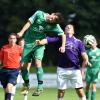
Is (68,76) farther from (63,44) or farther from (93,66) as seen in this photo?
(93,66)

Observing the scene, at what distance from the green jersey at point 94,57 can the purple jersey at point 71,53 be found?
254 centimetres

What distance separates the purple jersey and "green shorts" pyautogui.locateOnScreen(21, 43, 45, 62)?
24.9 inches

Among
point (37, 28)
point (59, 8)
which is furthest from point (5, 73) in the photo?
point (59, 8)

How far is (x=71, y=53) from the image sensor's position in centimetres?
1397

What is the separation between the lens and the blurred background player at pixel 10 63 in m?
14.5

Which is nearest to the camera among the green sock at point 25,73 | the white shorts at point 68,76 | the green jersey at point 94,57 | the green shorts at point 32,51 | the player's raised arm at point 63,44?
the player's raised arm at point 63,44

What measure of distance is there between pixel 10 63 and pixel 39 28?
1098 mm

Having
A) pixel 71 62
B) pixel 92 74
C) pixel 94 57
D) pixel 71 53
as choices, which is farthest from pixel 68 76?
pixel 92 74

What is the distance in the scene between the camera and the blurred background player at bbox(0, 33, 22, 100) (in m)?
14.5

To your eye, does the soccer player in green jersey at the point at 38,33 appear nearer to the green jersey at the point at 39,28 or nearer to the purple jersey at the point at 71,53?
the green jersey at the point at 39,28

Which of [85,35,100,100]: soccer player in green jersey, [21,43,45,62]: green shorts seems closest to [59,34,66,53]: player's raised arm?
[21,43,45,62]: green shorts

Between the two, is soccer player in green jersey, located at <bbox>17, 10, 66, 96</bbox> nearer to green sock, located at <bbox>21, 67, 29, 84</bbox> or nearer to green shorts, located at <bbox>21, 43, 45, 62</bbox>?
green shorts, located at <bbox>21, 43, 45, 62</bbox>

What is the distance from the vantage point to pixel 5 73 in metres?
14.6

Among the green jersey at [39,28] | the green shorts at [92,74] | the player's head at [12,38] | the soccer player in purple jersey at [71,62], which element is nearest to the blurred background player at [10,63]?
the player's head at [12,38]
